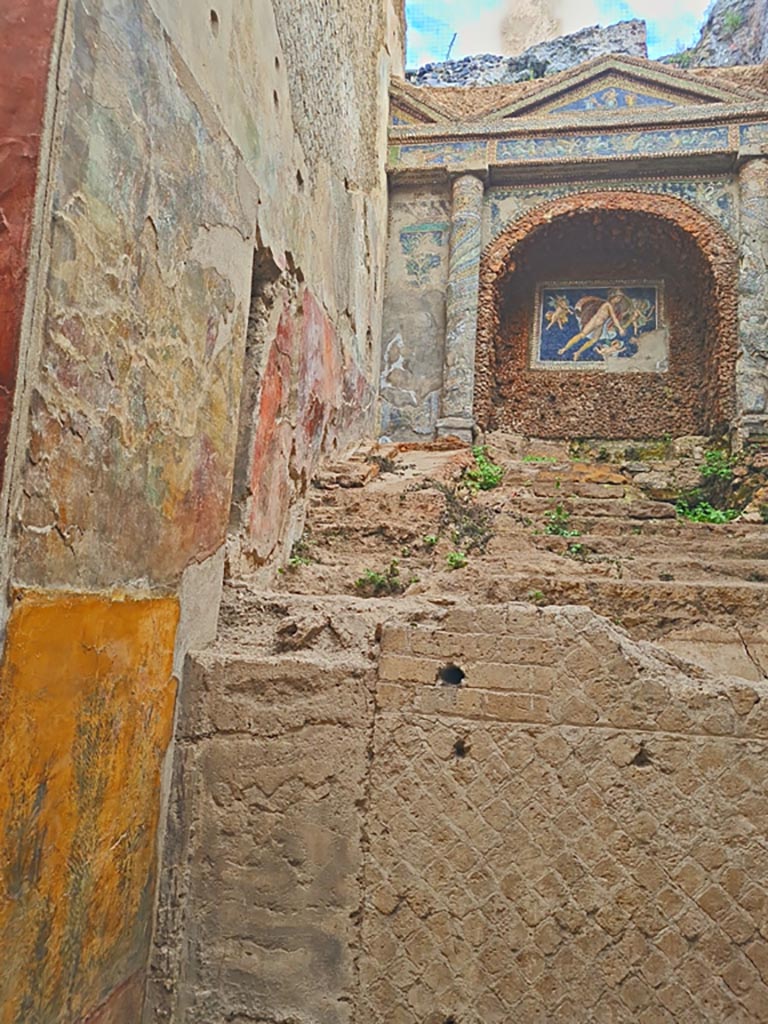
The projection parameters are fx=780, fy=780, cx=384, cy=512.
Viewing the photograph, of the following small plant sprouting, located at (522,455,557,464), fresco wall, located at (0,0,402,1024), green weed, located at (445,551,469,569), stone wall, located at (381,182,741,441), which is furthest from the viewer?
stone wall, located at (381,182,741,441)

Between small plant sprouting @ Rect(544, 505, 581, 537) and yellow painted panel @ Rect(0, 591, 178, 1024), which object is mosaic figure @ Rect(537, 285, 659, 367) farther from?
yellow painted panel @ Rect(0, 591, 178, 1024)

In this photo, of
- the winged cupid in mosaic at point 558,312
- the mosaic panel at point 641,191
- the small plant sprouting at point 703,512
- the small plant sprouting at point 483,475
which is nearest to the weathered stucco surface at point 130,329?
the small plant sprouting at point 483,475

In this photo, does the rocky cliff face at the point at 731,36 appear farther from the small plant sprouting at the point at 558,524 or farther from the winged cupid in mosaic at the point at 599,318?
the small plant sprouting at the point at 558,524

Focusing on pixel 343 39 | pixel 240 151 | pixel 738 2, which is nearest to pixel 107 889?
pixel 240 151

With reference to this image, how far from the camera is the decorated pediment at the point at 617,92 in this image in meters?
9.13

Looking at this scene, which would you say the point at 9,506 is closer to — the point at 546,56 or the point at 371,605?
the point at 371,605

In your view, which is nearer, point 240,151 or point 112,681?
point 112,681

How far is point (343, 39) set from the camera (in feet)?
20.9

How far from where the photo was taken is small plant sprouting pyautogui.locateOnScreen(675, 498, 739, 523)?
5.80 m

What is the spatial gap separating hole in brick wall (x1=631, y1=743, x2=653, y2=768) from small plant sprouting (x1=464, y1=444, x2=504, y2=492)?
11.0 feet

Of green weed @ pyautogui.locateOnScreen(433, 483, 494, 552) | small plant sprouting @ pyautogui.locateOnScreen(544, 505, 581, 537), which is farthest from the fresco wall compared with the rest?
small plant sprouting @ pyautogui.locateOnScreen(544, 505, 581, 537)

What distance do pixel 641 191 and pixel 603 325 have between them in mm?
1621

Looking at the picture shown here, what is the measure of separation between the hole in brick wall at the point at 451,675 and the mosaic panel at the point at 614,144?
8227 mm

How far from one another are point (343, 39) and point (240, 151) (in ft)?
12.4
